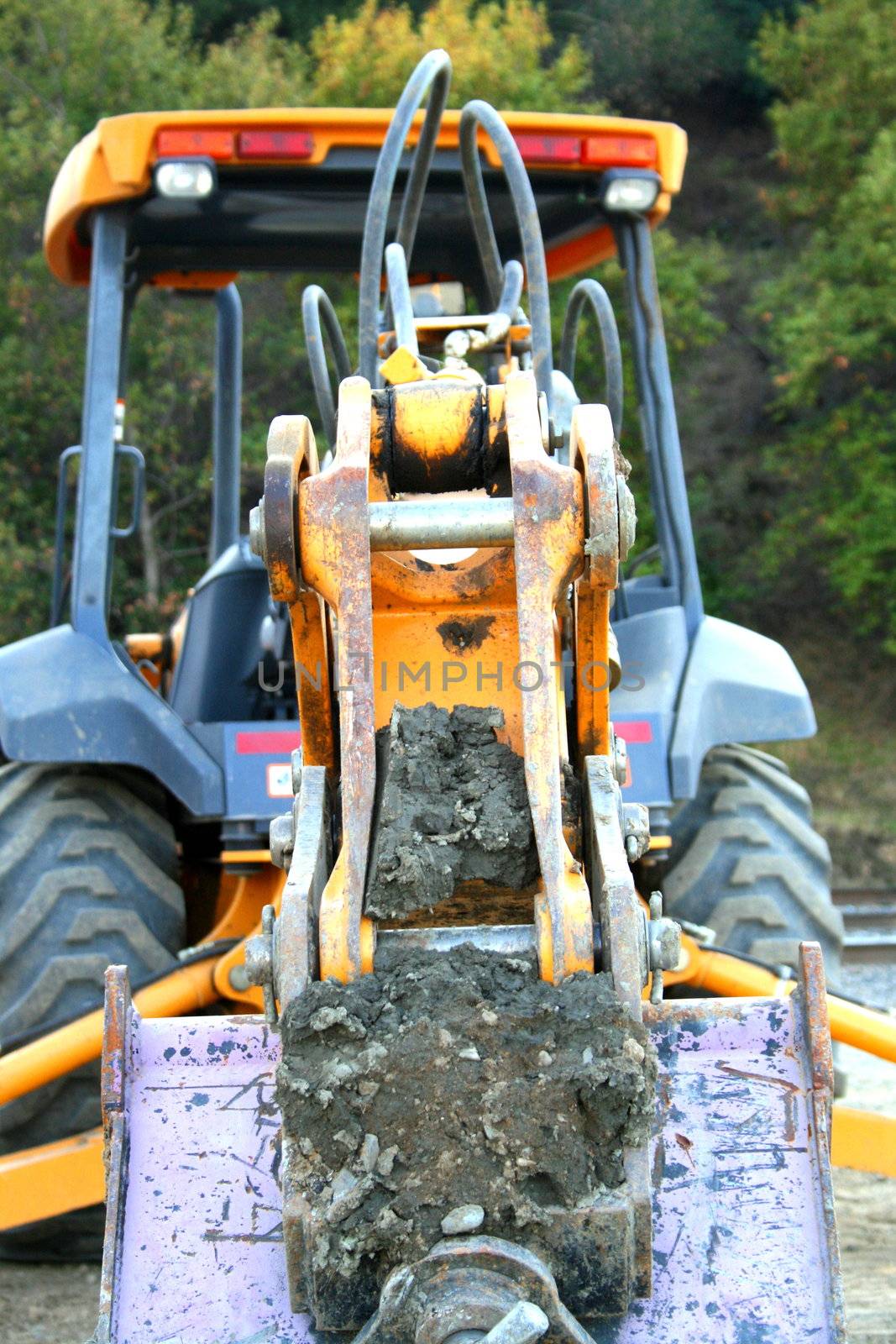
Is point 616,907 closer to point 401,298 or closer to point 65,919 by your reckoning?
point 401,298

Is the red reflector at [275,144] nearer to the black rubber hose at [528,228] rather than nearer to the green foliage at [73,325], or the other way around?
the black rubber hose at [528,228]

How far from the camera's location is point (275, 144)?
3.91 metres

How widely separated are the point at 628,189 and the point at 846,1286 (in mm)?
2782

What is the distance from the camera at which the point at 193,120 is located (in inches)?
150

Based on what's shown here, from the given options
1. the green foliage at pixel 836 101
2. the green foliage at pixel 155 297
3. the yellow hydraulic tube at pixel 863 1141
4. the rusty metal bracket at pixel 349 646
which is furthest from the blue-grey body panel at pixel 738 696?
the green foliage at pixel 836 101

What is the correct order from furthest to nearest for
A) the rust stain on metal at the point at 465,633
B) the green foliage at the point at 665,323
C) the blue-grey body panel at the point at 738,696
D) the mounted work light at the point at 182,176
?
the green foliage at the point at 665,323
the mounted work light at the point at 182,176
the blue-grey body panel at the point at 738,696
the rust stain on metal at the point at 465,633

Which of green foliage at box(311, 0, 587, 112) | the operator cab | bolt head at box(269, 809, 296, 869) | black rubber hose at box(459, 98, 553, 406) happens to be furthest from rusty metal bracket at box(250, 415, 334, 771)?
green foliage at box(311, 0, 587, 112)

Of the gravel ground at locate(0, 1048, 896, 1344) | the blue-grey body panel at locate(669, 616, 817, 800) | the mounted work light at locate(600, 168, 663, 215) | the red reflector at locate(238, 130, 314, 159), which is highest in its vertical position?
the red reflector at locate(238, 130, 314, 159)

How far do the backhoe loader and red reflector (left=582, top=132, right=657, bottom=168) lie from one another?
2.02 feet

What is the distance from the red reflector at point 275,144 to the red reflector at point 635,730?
1689mm

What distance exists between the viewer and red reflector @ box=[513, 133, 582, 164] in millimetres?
3998

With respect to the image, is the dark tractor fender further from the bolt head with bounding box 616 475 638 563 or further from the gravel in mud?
the bolt head with bounding box 616 475 638 563

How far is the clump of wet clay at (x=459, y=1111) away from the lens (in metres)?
2.00

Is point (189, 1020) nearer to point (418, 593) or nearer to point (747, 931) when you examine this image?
point (418, 593)
